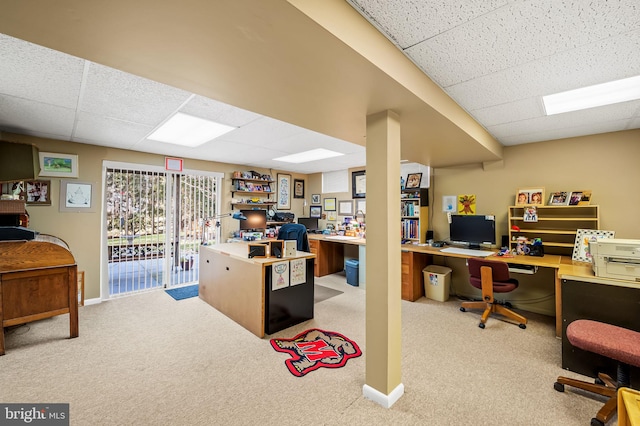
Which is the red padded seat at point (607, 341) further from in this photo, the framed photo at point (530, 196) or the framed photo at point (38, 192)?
the framed photo at point (38, 192)

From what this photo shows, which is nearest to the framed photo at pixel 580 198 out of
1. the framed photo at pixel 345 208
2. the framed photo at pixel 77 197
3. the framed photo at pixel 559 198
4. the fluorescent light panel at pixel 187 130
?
the framed photo at pixel 559 198

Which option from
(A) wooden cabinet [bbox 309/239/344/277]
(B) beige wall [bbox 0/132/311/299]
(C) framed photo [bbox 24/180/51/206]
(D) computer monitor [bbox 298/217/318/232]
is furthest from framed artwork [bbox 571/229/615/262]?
(C) framed photo [bbox 24/180/51/206]

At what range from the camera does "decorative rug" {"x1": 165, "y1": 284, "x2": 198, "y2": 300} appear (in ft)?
13.6

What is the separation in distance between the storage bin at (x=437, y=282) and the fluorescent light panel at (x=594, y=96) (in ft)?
7.91

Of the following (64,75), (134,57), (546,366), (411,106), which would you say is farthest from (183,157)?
(546,366)

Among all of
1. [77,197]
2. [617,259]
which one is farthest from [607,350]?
[77,197]

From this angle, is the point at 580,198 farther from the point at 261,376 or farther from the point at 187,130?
the point at 187,130

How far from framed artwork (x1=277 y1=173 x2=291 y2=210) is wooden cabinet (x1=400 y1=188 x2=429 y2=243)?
110 inches

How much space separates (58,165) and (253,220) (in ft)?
9.58

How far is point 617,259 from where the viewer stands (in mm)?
2188

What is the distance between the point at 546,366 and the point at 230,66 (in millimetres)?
3347

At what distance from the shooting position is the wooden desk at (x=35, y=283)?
2.57 m

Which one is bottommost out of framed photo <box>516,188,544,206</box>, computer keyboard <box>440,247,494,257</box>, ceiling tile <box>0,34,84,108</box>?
computer keyboard <box>440,247,494,257</box>

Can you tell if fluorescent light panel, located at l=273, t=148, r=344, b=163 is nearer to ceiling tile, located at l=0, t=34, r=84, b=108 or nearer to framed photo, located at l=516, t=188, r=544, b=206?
framed photo, located at l=516, t=188, r=544, b=206
